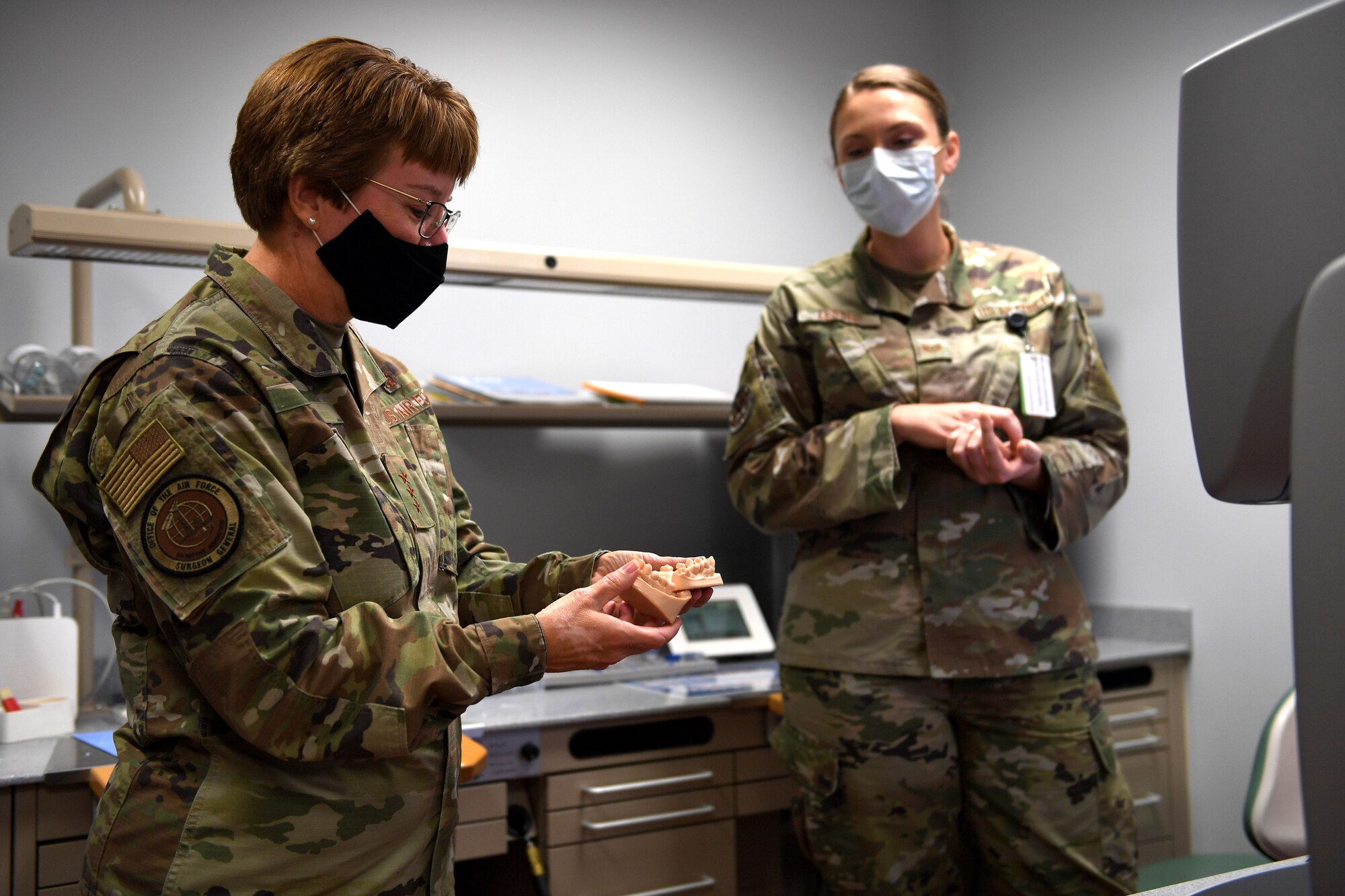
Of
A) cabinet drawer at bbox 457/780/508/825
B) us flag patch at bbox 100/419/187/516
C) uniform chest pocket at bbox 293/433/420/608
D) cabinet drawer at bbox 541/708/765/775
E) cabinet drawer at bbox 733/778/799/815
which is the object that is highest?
us flag patch at bbox 100/419/187/516

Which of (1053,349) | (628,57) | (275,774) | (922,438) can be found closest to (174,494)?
(275,774)

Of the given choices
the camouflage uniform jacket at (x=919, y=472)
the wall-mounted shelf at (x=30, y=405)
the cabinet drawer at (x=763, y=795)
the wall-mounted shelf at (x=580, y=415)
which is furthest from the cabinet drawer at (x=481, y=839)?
the wall-mounted shelf at (x=30, y=405)

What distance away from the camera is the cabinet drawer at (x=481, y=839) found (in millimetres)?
1962

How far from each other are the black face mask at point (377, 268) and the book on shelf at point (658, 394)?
1443 mm

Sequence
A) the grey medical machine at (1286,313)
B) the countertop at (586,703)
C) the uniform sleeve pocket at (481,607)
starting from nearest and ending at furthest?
the grey medical machine at (1286,313), the uniform sleeve pocket at (481,607), the countertop at (586,703)

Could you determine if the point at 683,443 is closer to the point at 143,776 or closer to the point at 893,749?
the point at 893,749

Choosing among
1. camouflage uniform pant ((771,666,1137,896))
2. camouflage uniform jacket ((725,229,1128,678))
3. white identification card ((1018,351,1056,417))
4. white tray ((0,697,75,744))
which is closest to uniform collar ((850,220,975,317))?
camouflage uniform jacket ((725,229,1128,678))

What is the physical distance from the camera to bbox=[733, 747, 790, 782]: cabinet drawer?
7.52 ft

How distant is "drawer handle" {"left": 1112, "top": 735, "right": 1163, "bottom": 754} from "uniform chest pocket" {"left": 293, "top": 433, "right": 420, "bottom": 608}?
225 cm

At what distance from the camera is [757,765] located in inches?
91.0

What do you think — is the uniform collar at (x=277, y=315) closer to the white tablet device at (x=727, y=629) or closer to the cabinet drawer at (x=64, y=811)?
the cabinet drawer at (x=64, y=811)

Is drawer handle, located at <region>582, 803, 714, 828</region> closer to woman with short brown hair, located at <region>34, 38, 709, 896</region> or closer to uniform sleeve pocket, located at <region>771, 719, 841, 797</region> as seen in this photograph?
uniform sleeve pocket, located at <region>771, 719, 841, 797</region>

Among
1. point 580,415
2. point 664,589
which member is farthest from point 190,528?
point 580,415

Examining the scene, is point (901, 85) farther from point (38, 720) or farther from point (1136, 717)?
point (38, 720)
